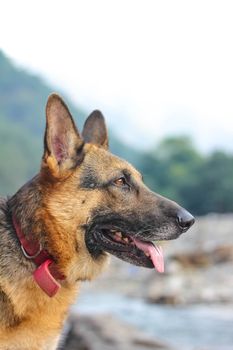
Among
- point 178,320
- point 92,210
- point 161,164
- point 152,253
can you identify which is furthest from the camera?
point 161,164

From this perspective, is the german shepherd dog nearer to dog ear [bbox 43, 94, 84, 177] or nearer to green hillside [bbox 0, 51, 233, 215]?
dog ear [bbox 43, 94, 84, 177]

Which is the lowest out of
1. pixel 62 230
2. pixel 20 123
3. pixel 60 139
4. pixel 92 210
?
pixel 20 123

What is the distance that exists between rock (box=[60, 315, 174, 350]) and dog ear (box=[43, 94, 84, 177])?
4456 millimetres

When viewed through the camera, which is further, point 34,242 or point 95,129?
point 95,129

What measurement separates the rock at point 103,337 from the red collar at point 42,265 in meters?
4.32

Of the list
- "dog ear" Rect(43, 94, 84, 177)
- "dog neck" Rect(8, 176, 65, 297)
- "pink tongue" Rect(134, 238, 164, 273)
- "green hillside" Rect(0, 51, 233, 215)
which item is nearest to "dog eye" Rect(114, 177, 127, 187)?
"dog ear" Rect(43, 94, 84, 177)

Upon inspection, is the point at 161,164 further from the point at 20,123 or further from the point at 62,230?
the point at 62,230

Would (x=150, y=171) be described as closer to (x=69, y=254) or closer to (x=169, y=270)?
(x=169, y=270)

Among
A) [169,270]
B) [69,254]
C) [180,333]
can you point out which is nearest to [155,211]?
[69,254]

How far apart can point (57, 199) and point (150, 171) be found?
348 ft

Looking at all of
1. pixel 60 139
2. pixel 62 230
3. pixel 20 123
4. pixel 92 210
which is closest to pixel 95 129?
pixel 60 139

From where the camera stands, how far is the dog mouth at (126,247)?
6180 mm

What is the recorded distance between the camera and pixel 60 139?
20.5 feet

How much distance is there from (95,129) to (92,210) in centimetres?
117
